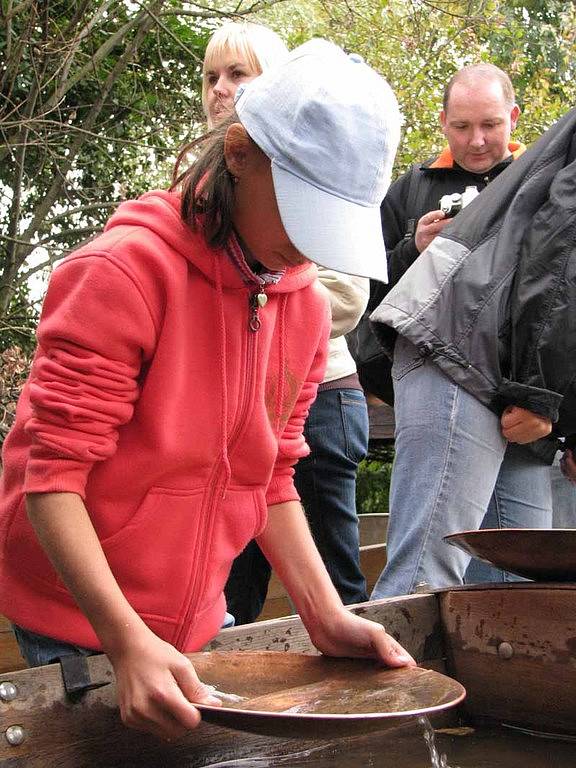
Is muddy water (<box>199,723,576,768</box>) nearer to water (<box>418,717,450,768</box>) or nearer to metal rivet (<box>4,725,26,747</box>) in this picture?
water (<box>418,717,450,768</box>)

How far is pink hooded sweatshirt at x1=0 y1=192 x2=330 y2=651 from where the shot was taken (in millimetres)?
1569

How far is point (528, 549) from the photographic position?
234 cm

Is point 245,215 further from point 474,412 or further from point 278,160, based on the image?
point 474,412

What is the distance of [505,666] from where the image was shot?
2.45 meters

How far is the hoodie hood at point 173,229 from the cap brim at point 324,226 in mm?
188

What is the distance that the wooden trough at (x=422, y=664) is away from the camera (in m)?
1.73

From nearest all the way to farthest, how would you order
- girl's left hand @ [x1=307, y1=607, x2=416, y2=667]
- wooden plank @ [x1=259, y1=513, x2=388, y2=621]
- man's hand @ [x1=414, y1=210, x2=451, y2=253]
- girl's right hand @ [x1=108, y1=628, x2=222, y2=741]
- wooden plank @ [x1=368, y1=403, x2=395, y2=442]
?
girl's right hand @ [x1=108, y1=628, x2=222, y2=741] < girl's left hand @ [x1=307, y1=607, x2=416, y2=667] < man's hand @ [x1=414, y1=210, x2=451, y2=253] < wooden plank @ [x1=259, y1=513, x2=388, y2=621] < wooden plank @ [x1=368, y1=403, x2=395, y2=442]

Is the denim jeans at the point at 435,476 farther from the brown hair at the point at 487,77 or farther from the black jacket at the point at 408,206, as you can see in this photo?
the brown hair at the point at 487,77

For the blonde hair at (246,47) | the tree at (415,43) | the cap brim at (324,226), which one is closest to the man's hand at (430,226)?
the blonde hair at (246,47)

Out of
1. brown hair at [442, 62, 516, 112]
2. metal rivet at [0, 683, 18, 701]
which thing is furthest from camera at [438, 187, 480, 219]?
metal rivet at [0, 683, 18, 701]

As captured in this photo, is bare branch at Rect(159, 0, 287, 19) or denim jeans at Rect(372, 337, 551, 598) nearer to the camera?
denim jeans at Rect(372, 337, 551, 598)

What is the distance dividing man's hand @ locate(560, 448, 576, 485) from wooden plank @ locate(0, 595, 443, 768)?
1270mm

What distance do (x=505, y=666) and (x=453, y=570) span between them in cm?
40

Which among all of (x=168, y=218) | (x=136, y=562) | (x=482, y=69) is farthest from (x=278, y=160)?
(x=482, y=69)
